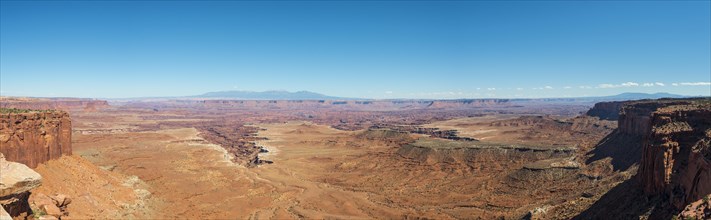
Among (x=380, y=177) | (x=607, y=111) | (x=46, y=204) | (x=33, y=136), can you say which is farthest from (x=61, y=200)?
(x=607, y=111)

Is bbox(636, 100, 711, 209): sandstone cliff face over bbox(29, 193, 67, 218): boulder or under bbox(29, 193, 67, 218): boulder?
over

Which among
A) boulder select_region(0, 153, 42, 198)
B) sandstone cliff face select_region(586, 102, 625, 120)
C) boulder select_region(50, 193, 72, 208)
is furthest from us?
sandstone cliff face select_region(586, 102, 625, 120)

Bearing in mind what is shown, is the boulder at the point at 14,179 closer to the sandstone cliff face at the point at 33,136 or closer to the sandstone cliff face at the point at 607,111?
the sandstone cliff face at the point at 33,136

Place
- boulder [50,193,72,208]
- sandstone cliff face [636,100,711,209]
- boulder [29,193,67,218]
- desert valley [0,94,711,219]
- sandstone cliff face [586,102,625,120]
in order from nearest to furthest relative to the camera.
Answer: sandstone cliff face [636,100,711,209] → desert valley [0,94,711,219] → boulder [29,193,67,218] → boulder [50,193,72,208] → sandstone cliff face [586,102,625,120]

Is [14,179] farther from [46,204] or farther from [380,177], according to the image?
[380,177]

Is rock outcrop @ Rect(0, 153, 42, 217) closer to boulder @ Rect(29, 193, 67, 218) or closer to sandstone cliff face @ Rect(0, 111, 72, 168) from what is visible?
boulder @ Rect(29, 193, 67, 218)

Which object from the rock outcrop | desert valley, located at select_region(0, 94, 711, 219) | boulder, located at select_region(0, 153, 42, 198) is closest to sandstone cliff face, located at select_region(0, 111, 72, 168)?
desert valley, located at select_region(0, 94, 711, 219)
